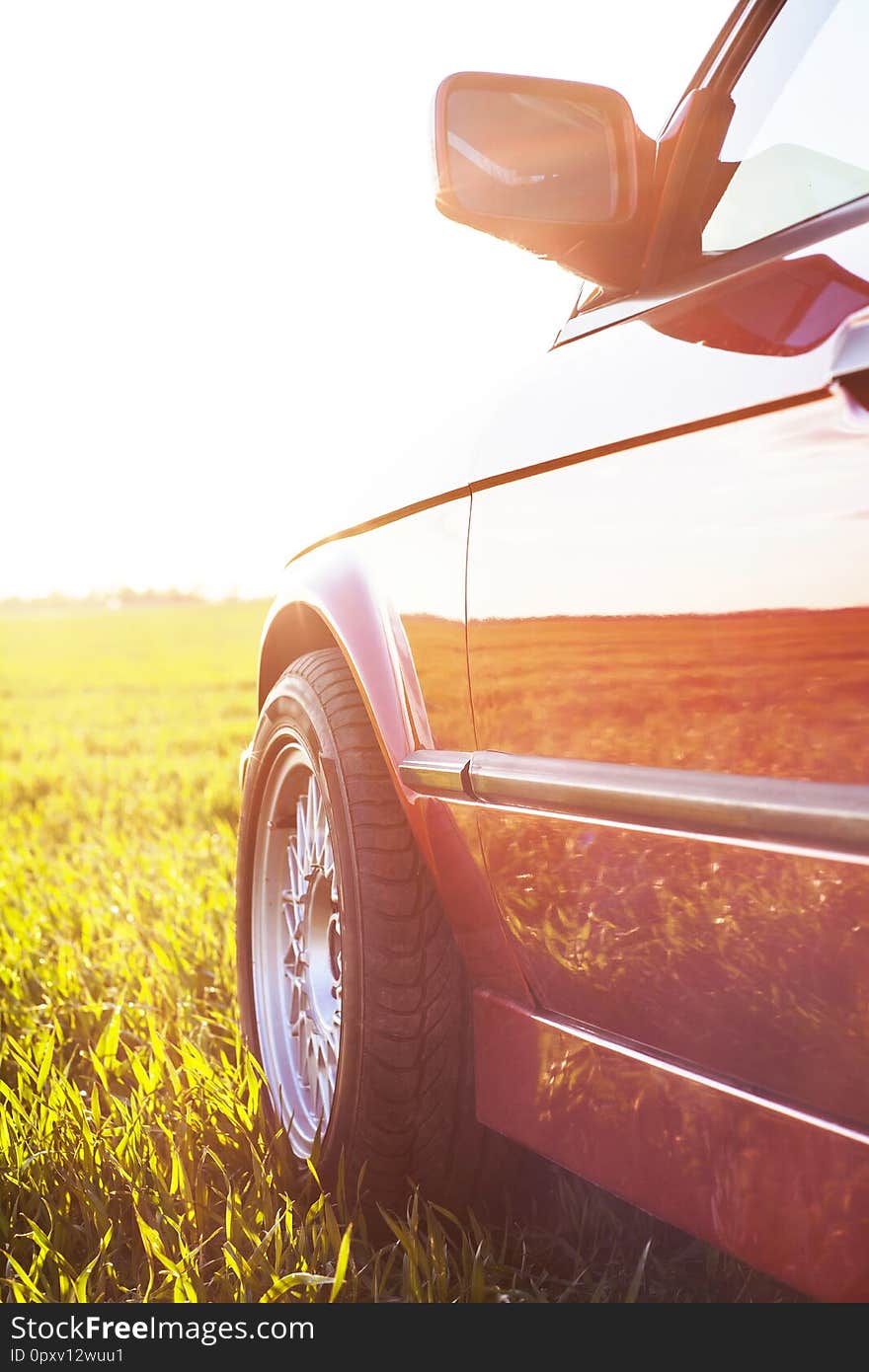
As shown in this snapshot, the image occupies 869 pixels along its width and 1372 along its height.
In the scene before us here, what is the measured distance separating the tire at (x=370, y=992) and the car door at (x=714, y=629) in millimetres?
287

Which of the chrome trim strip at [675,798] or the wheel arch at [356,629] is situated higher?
the wheel arch at [356,629]

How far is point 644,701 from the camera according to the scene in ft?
4.91

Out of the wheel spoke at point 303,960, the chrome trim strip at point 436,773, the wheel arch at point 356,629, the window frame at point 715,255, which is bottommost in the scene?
the wheel spoke at point 303,960

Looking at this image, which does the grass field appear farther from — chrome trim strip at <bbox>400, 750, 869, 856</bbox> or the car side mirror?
the car side mirror

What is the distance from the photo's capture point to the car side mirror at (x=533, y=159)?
1.64 meters

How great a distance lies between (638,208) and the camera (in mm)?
1687

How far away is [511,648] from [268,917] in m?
1.24

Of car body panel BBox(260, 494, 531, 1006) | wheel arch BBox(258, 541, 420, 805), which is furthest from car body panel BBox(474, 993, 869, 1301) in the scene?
wheel arch BBox(258, 541, 420, 805)

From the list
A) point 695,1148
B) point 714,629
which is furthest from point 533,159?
point 695,1148

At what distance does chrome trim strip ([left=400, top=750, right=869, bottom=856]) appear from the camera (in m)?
1.24

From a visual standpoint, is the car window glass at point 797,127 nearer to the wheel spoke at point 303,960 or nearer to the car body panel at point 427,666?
the car body panel at point 427,666

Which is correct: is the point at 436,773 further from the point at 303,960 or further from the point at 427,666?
the point at 303,960

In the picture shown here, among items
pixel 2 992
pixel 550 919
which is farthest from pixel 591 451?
pixel 2 992

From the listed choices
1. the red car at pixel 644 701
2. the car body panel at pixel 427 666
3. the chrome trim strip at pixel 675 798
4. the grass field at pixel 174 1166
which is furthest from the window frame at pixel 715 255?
the grass field at pixel 174 1166
